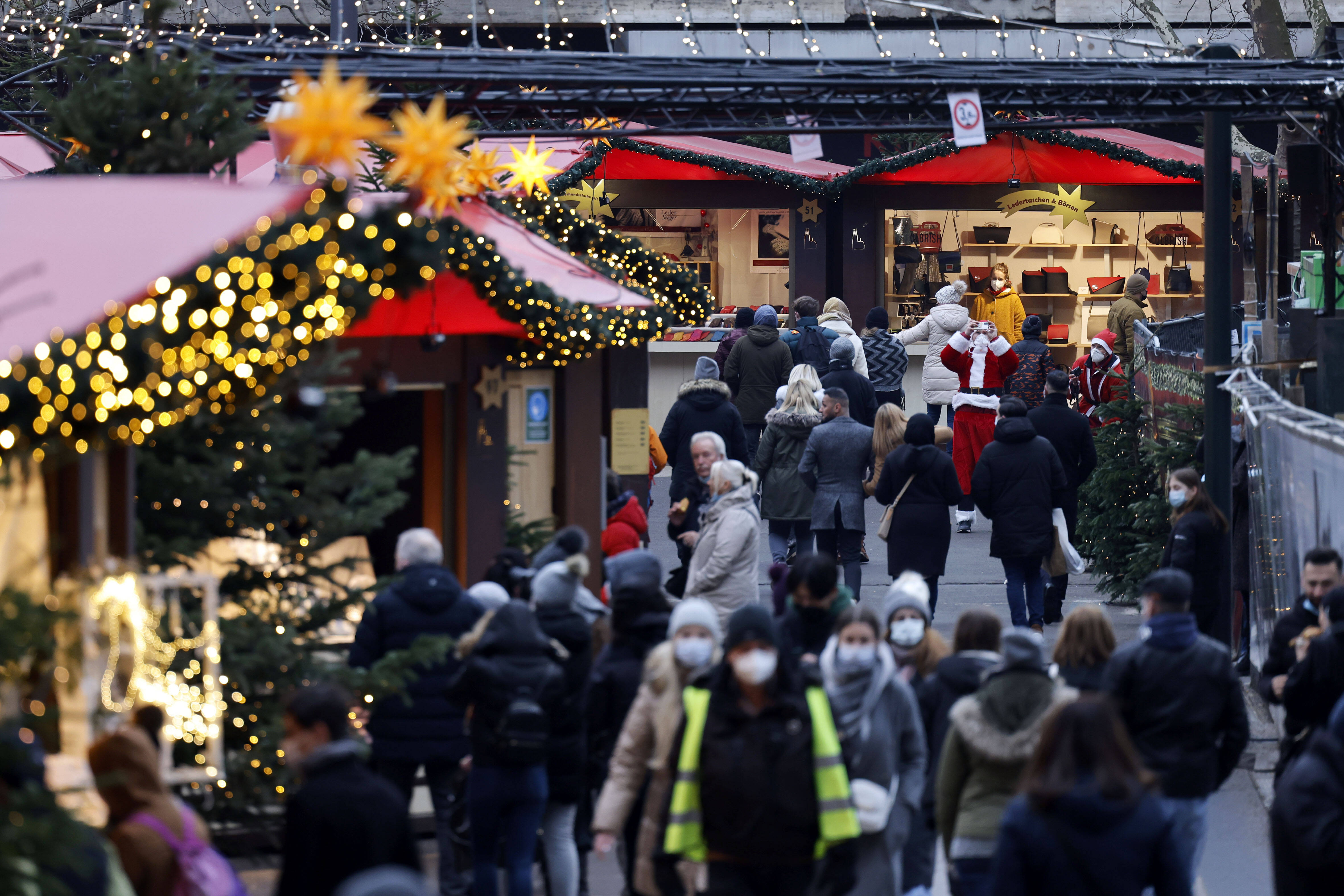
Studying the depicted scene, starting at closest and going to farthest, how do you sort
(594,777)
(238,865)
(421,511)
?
(594,777) → (238,865) → (421,511)

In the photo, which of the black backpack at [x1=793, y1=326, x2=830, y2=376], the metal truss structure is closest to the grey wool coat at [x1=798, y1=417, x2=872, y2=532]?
the metal truss structure

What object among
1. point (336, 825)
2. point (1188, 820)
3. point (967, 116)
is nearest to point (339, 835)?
point (336, 825)

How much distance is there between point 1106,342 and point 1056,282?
7803 millimetres

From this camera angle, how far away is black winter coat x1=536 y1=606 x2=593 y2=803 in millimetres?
7477

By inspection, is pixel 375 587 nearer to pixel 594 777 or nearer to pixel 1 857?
pixel 594 777

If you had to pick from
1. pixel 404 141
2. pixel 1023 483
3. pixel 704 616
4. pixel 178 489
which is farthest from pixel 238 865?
pixel 1023 483

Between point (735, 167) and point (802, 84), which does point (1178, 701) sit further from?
point (735, 167)

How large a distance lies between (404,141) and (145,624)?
1749mm

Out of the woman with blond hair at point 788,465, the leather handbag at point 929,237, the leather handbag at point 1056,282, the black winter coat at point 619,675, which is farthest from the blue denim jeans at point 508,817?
the leather handbag at point 929,237

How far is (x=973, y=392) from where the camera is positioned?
724 inches

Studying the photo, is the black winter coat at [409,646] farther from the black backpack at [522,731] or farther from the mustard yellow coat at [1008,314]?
the mustard yellow coat at [1008,314]

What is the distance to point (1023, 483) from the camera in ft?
43.0

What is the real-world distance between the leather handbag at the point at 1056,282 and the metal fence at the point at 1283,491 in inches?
608

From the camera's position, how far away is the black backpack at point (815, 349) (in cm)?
1869
